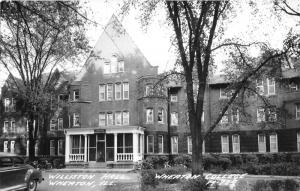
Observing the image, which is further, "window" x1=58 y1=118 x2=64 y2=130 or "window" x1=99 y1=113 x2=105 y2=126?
"window" x1=58 y1=118 x2=64 y2=130

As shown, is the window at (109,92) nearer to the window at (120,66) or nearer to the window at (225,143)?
the window at (120,66)

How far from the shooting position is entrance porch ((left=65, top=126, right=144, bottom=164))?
3722cm

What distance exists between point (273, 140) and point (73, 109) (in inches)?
867

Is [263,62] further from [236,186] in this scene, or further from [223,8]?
[236,186]

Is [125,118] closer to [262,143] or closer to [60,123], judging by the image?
[60,123]

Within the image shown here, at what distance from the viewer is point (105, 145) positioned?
38875mm

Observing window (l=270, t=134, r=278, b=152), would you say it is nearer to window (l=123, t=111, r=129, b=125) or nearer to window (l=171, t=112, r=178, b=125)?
window (l=171, t=112, r=178, b=125)

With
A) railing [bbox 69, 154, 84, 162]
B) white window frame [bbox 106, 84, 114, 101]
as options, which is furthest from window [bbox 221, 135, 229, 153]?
railing [bbox 69, 154, 84, 162]

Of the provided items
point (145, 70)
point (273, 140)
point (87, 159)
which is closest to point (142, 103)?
point (145, 70)

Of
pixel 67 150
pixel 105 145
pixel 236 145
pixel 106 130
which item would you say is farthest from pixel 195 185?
pixel 67 150

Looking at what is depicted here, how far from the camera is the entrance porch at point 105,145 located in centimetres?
3722

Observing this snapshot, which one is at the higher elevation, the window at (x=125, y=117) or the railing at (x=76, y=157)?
the window at (x=125, y=117)

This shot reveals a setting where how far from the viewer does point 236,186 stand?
15984 millimetres

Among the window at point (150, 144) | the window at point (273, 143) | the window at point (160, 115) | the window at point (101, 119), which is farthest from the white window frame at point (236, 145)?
the window at point (101, 119)
